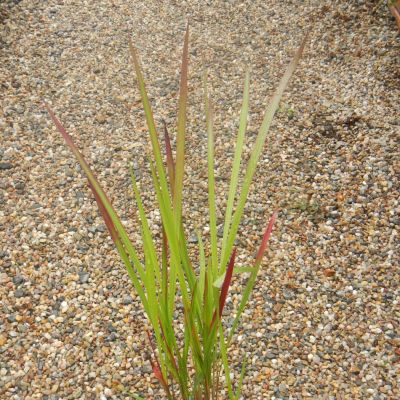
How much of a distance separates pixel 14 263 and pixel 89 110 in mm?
953

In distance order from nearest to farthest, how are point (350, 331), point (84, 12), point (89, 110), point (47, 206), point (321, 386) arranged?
point (321, 386), point (350, 331), point (47, 206), point (89, 110), point (84, 12)

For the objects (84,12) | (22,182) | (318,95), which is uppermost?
(84,12)

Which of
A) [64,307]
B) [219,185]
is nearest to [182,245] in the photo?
[64,307]

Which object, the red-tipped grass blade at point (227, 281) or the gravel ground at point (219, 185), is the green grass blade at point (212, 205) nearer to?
the red-tipped grass blade at point (227, 281)

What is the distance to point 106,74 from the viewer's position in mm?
3039

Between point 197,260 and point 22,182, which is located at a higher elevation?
point 22,182

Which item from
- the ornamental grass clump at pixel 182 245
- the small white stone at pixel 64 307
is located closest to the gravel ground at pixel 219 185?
the small white stone at pixel 64 307

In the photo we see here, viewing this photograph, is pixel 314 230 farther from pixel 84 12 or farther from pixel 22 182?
pixel 84 12

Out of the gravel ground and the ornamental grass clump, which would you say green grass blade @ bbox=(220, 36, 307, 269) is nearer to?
the ornamental grass clump

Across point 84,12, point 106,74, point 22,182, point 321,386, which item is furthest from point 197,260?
point 84,12

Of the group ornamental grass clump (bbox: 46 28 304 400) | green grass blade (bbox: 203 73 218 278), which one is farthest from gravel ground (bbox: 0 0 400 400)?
green grass blade (bbox: 203 73 218 278)

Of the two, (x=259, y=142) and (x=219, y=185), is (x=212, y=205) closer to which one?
(x=259, y=142)

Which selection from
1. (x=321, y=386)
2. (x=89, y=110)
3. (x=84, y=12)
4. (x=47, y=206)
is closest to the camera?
(x=321, y=386)

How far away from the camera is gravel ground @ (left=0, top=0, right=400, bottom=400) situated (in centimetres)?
189
